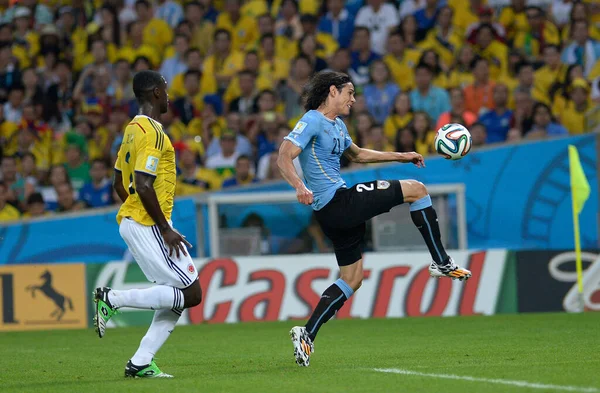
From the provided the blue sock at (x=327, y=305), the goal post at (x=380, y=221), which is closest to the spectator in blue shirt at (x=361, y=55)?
the goal post at (x=380, y=221)

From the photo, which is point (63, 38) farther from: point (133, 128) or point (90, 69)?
point (133, 128)

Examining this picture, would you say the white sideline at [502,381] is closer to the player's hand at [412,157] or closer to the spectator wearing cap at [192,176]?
the player's hand at [412,157]

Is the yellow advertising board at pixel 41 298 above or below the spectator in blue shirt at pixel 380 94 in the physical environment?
below

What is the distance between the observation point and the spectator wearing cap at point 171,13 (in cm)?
2064

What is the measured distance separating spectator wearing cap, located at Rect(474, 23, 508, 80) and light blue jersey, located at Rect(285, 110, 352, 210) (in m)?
10.0

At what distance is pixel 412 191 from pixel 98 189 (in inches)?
382

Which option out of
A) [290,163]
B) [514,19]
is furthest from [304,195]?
[514,19]

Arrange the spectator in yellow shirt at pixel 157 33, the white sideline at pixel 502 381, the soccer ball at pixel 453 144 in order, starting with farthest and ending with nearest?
Answer: 1. the spectator in yellow shirt at pixel 157 33
2. the soccer ball at pixel 453 144
3. the white sideline at pixel 502 381

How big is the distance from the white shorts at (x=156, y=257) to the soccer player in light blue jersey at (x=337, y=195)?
1050 millimetres

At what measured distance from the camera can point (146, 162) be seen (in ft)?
24.9

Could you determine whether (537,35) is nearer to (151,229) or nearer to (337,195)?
(337,195)

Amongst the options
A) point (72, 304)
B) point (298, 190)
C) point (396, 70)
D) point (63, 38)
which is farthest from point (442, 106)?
point (298, 190)

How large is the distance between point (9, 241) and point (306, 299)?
15.7 feet

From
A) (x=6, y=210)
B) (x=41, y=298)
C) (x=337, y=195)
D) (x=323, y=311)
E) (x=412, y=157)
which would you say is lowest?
(x=41, y=298)
